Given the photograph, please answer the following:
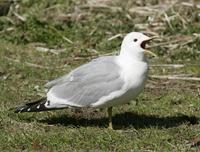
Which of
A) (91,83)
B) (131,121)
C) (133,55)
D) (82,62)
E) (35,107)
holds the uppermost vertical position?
(133,55)

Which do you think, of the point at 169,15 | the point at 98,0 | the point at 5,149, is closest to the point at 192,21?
the point at 169,15

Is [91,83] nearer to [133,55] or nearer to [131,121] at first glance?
[133,55]

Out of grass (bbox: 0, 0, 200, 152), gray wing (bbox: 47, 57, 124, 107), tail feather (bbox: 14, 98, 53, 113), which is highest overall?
gray wing (bbox: 47, 57, 124, 107)

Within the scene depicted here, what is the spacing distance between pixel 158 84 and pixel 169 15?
2.65 m

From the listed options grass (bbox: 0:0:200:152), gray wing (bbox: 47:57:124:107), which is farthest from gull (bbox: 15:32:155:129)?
grass (bbox: 0:0:200:152)

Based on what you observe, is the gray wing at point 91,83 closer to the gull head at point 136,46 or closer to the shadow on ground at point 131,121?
the gull head at point 136,46

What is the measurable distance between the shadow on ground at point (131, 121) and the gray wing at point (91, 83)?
326mm

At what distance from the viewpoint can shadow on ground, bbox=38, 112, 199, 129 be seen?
271 inches

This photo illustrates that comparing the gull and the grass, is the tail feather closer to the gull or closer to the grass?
the gull

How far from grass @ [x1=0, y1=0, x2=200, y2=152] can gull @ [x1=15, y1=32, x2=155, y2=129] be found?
0.80 ft

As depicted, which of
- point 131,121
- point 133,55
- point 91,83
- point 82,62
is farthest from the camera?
point 82,62

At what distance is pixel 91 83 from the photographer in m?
6.69

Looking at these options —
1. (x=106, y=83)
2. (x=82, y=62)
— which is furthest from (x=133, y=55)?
(x=82, y=62)

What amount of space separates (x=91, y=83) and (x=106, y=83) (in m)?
0.17
